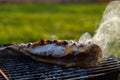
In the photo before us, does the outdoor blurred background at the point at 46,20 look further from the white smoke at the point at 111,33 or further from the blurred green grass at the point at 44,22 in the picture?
the white smoke at the point at 111,33

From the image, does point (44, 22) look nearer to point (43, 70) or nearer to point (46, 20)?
point (46, 20)

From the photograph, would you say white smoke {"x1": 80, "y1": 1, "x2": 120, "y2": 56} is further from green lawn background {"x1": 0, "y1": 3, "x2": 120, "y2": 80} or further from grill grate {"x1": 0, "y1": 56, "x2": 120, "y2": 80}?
green lawn background {"x1": 0, "y1": 3, "x2": 120, "y2": 80}

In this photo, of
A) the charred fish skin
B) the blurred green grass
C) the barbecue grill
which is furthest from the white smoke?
the blurred green grass

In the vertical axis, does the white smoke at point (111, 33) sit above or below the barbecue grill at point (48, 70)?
above

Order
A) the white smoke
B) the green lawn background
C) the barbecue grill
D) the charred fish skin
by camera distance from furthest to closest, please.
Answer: the green lawn background < the white smoke < the charred fish skin < the barbecue grill

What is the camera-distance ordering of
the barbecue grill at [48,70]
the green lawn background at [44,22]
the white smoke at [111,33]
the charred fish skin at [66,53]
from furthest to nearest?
the green lawn background at [44,22] → the white smoke at [111,33] → the charred fish skin at [66,53] → the barbecue grill at [48,70]

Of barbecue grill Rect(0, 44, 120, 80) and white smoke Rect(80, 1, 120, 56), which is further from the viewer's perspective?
white smoke Rect(80, 1, 120, 56)

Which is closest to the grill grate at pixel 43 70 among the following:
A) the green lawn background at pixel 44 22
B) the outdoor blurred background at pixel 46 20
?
the outdoor blurred background at pixel 46 20
